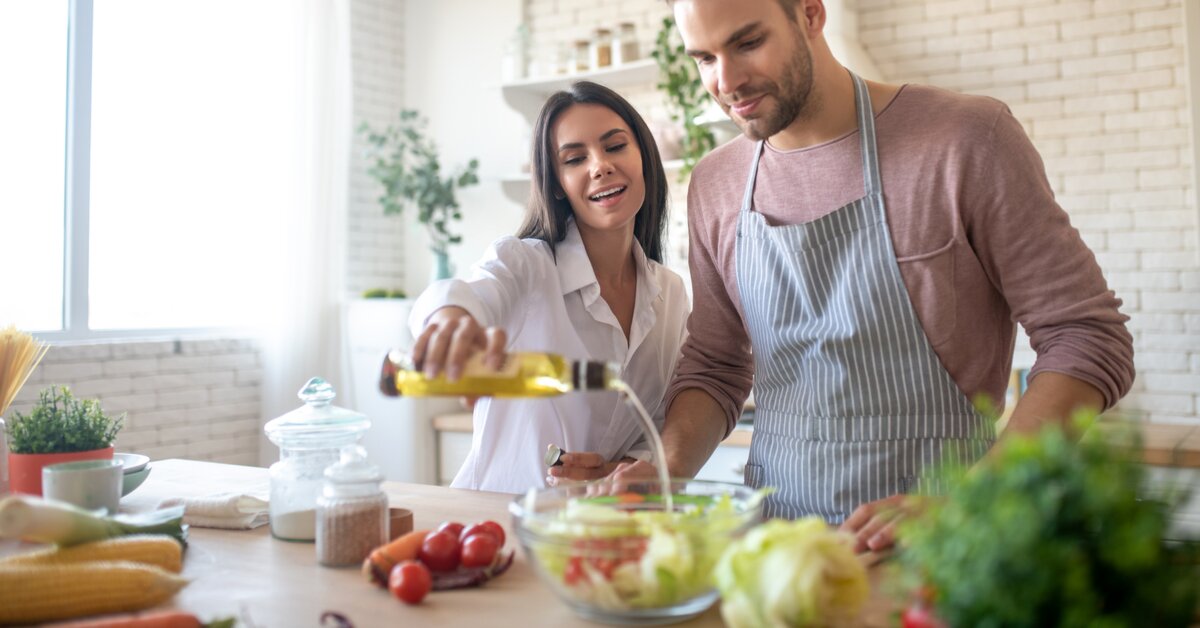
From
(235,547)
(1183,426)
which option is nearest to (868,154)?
(235,547)

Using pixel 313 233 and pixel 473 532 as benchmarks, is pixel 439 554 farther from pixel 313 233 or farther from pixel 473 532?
pixel 313 233

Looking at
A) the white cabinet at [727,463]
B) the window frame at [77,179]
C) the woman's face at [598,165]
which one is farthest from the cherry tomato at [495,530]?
the window frame at [77,179]

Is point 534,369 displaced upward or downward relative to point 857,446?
upward

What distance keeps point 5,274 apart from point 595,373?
11.6 ft

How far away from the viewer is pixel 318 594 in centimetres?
129

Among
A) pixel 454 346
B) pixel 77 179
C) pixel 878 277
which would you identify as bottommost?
pixel 454 346

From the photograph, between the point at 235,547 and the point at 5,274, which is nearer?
the point at 235,547

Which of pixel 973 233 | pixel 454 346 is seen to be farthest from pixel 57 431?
pixel 973 233

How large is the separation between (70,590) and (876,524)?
1.08m

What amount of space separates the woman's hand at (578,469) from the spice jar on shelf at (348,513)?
627 millimetres

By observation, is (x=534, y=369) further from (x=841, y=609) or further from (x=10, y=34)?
(x=10, y=34)

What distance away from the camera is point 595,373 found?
1.29 m

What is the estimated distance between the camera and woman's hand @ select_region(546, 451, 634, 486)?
202 centimetres

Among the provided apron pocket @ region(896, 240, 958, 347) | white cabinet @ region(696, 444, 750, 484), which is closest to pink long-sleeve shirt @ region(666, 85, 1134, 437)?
apron pocket @ region(896, 240, 958, 347)
